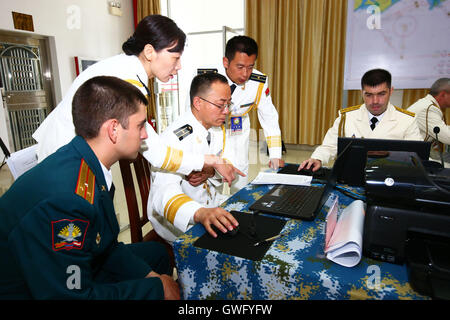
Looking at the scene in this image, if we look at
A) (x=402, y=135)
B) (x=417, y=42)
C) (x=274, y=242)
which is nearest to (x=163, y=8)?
(x=417, y=42)

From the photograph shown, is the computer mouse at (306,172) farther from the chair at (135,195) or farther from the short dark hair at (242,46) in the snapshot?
the short dark hair at (242,46)

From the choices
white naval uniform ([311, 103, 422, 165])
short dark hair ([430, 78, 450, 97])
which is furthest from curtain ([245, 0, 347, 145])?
white naval uniform ([311, 103, 422, 165])

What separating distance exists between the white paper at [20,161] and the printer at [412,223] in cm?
150

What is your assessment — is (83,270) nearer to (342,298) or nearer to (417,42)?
(342,298)

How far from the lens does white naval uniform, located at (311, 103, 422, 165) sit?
2.04 meters

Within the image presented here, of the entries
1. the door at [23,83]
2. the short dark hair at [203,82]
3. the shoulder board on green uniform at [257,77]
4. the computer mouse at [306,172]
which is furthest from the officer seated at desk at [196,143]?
the door at [23,83]

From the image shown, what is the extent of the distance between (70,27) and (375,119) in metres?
4.90

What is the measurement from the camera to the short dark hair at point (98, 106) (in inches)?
37.6

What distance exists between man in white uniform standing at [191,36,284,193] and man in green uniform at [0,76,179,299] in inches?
53.0

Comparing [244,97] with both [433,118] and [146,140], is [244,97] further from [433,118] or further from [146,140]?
[433,118]

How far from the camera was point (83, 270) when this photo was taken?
80 cm

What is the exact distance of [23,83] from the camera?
4539 millimetres

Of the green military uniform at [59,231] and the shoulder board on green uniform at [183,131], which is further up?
the shoulder board on green uniform at [183,131]

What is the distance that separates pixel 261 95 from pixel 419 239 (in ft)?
6.46
